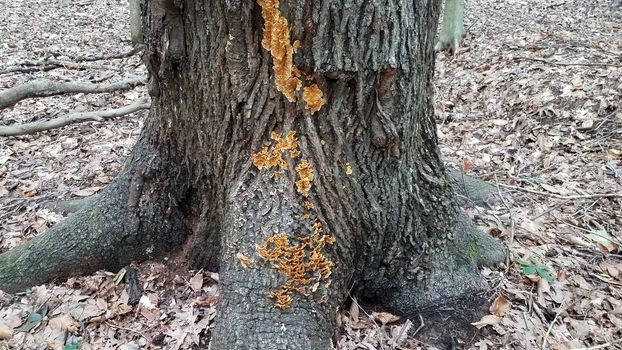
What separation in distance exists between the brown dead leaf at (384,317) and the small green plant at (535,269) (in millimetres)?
889

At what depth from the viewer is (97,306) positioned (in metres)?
2.63

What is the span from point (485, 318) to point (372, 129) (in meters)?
1.23

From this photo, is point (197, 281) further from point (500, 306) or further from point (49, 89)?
point (49, 89)

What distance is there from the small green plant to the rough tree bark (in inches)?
14.9

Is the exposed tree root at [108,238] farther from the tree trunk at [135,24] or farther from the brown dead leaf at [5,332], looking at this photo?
the tree trunk at [135,24]

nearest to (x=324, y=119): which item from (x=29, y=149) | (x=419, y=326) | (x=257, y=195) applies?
(x=257, y=195)

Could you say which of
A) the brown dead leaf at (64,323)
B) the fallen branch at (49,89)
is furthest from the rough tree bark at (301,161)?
the fallen branch at (49,89)

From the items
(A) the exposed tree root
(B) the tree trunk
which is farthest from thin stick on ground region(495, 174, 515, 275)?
(B) the tree trunk

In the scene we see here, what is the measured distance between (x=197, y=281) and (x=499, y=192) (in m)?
2.30

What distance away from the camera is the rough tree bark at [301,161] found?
185cm

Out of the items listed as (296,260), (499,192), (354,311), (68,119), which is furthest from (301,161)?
(68,119)

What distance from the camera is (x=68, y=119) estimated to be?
5.00 metres

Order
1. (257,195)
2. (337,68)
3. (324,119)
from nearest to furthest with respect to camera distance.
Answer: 1. (337,68)
2. (324,119)
3. (257,195)

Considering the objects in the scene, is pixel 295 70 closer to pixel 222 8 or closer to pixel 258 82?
pixel 258 82
